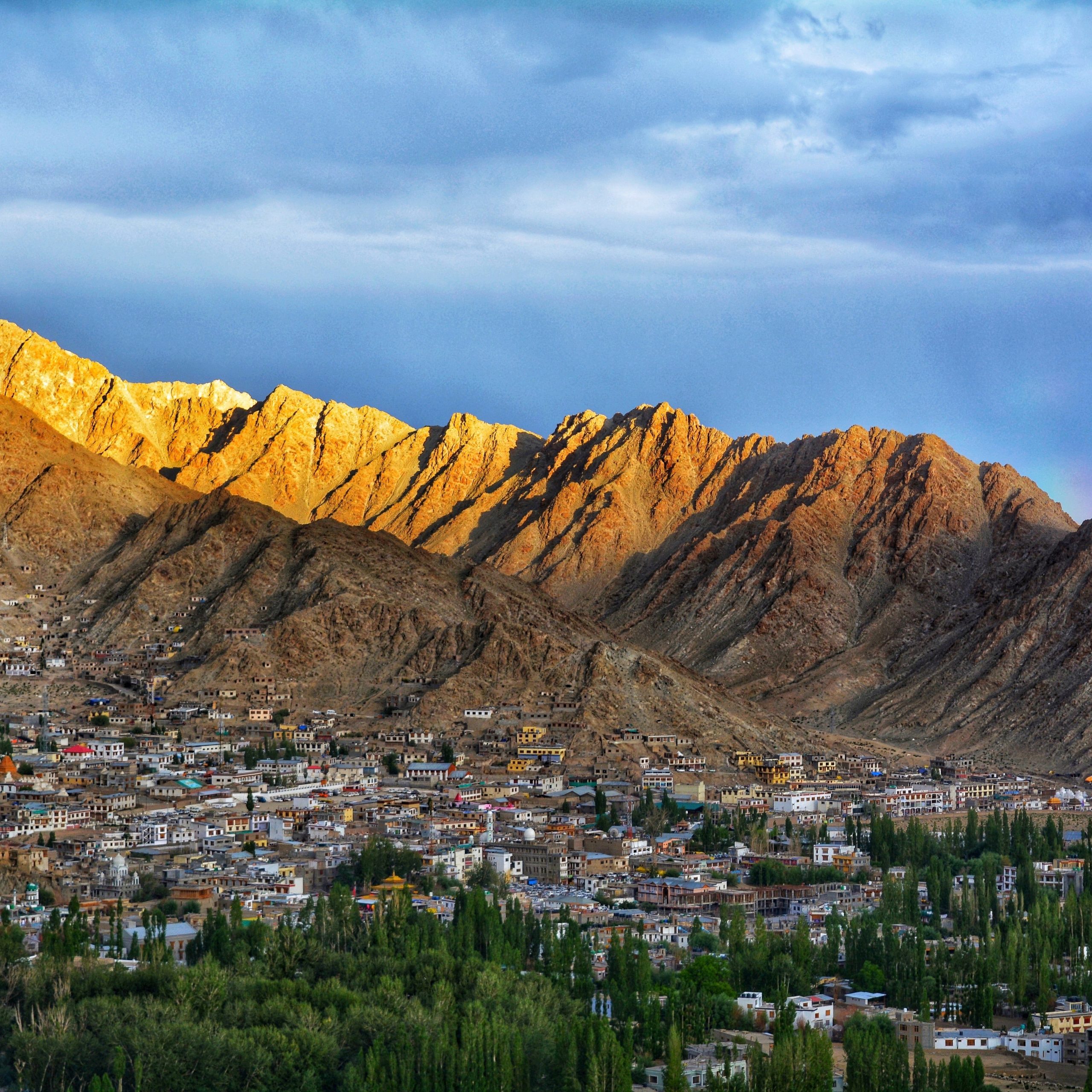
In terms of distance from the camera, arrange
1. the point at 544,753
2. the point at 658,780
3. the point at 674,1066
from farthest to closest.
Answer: the point at 544,753
the point at 658,780
the point at 674,1066

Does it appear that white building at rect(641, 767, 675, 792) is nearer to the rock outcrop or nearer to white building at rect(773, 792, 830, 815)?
white building at rect(773, 792, 830, 815)

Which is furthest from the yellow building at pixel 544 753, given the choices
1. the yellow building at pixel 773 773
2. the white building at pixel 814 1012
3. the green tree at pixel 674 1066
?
the green tree at pixel 674 1066

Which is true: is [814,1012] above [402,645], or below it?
below

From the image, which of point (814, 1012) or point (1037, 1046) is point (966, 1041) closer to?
point (1037, 1046)

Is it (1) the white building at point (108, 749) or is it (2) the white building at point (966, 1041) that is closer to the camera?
(2) the white building at point (966, 1041)

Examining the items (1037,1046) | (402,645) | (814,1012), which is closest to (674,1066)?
(814,1012)

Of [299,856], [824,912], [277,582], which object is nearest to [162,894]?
[299,856]

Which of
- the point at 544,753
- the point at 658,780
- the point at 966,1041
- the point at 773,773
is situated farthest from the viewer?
the point at 773,773

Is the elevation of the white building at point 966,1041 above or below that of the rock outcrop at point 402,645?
below

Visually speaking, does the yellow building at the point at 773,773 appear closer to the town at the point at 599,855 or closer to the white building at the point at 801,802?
the town at the point at 599,855

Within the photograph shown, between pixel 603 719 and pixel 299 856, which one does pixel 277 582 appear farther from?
pixel 299 856

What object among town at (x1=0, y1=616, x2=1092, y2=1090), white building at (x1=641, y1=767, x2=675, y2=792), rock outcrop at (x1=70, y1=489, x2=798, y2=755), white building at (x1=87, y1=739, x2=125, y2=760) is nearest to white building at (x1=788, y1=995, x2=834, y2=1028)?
town at (x1=0, y1=616, x2=1092, y2=1090)

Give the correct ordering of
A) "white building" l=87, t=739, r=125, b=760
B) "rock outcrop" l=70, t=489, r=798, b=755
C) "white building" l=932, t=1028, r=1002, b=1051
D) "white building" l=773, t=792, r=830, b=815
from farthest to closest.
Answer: "rock outcrop" l=70, t=489, r=798, b=755
"white building" l=87, t=739, r=125, b=760
"white building" l=773, t=792, r=830, b=815
"white building" l=932, t=1028, r=1002, b=1051
